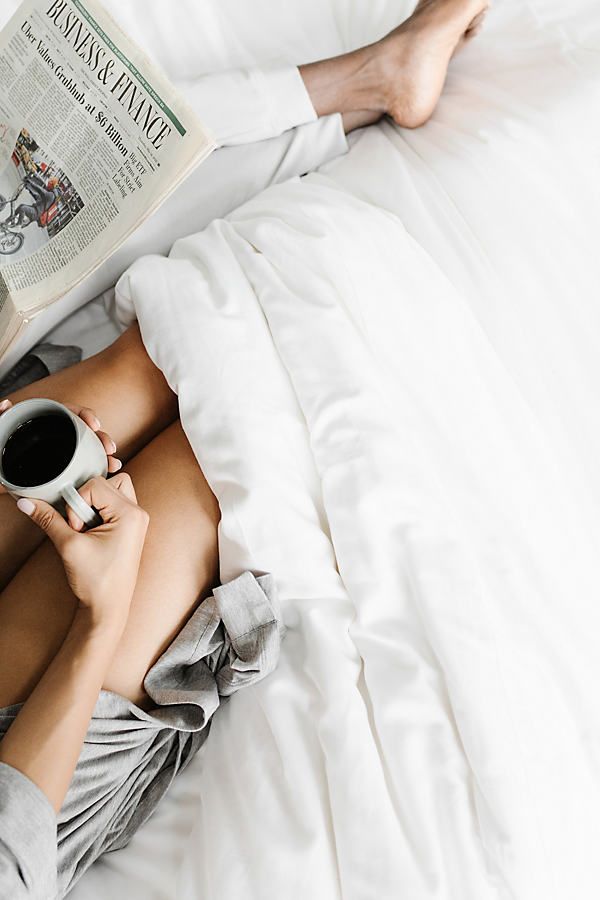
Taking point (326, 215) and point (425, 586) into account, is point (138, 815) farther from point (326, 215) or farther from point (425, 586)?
point (326, 215)

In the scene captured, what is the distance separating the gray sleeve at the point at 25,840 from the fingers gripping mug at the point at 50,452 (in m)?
0.20

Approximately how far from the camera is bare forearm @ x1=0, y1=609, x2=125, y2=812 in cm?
60

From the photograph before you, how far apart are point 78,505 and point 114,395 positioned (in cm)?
22

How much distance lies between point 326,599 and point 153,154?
438 millimetres

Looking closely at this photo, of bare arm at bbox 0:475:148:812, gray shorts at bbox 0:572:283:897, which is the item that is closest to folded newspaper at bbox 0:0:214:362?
bare arm at bbox 0:475:148:812

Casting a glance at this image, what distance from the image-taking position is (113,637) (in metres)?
0.65

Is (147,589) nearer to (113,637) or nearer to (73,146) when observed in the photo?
(113,637)

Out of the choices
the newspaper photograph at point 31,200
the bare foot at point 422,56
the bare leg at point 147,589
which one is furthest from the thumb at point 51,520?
the bare foot at point 422,56

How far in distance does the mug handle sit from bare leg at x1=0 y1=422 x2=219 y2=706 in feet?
0.39

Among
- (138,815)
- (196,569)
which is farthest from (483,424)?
(138,815)

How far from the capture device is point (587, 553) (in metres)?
0.77

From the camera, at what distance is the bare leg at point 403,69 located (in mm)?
1030

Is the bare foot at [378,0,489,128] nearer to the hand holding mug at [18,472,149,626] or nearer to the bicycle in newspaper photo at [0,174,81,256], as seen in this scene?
the bicycle in newspaper photo at [0,174,81,256]

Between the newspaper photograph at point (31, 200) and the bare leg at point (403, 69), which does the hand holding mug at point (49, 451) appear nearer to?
the newspaper photograph at point (31, 200)
